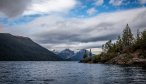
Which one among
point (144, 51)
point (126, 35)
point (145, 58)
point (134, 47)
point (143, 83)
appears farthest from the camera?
point (126, 35)

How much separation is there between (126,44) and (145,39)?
39.6m

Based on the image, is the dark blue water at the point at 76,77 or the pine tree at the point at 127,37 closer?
the dark blue water at the point at 76,77

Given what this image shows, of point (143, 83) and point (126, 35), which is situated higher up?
point (126, 35)

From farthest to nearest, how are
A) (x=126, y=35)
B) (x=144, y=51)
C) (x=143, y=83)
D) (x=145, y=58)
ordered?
(x=126, y=35) → (x=144, y=51) → (x=145, y=58) → (x=143, y=83)

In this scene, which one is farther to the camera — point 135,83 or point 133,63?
point 133,63

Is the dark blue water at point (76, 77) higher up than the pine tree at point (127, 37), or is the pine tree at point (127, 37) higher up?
the pine tree at point (127, 37)

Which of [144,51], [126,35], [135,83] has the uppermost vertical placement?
[126,35]

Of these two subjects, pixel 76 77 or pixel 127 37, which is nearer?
pixel 76 77

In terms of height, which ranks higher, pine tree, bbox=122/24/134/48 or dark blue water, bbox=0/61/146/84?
pine tree, bbox=122/24/134/48

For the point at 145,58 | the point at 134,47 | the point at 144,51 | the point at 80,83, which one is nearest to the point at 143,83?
the point at 80,83

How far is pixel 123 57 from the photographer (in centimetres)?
15700

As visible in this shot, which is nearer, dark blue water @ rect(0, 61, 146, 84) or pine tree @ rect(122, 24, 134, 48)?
dark blue water @ rect(0, 61, 146, 84)

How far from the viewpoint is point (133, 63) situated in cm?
14150

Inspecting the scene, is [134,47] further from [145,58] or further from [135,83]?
[135,83]
